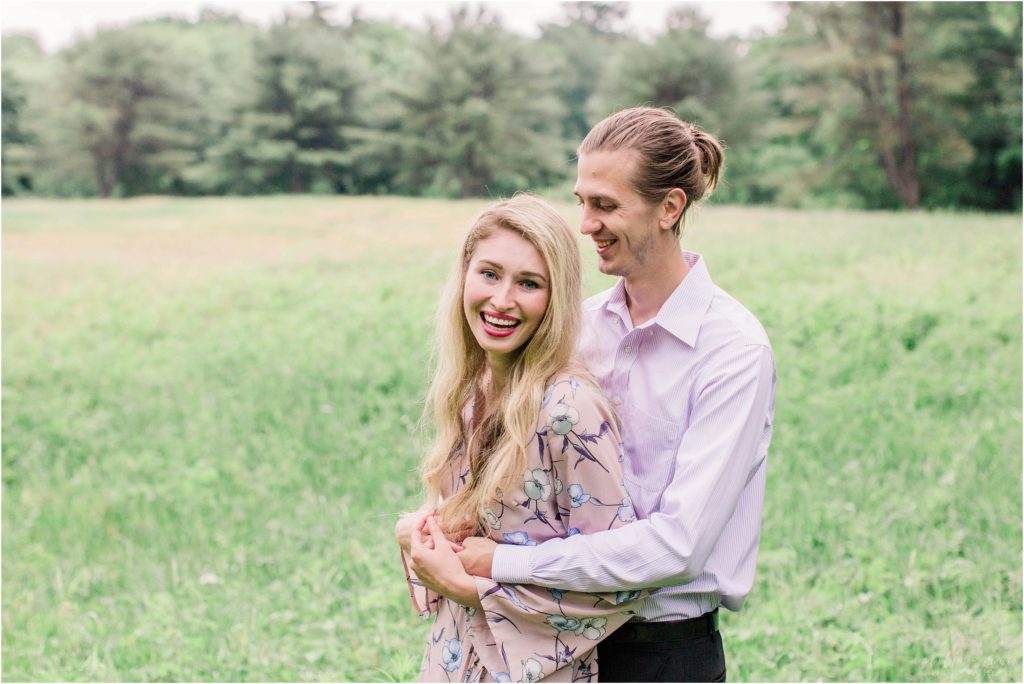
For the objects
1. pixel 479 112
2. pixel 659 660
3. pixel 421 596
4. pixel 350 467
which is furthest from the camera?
pixel 479 112

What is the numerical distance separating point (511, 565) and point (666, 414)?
497mm

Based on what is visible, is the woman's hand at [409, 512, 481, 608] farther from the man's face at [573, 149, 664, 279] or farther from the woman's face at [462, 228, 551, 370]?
the man's face at [573, 149, 664, 279]

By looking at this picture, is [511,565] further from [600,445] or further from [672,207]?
[672,207]

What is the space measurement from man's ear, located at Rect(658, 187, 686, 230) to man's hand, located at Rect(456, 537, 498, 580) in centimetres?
89

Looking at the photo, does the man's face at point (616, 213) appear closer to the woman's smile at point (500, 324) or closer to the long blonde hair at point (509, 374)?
the long blonde hair at point (509, 374)

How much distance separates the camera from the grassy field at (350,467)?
14.1ft

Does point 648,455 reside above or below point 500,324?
below

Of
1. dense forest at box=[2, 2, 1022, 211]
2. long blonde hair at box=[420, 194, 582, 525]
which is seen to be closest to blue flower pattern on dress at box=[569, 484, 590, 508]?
long blonde hair at box=[420, 194, 582, 525]

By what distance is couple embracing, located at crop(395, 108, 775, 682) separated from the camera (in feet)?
6.84

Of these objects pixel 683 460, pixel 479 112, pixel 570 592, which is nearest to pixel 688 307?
pixel 683 460

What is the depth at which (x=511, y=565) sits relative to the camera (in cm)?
213

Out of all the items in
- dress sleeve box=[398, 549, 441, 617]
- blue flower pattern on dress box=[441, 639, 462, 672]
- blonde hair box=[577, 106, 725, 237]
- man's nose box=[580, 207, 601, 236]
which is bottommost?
blue flower pattern on dress box=[441, 639, 462, 672]

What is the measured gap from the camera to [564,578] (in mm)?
2080

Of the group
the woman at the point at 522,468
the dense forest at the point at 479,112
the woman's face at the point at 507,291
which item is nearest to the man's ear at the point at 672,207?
the woman at the point at 522,468
